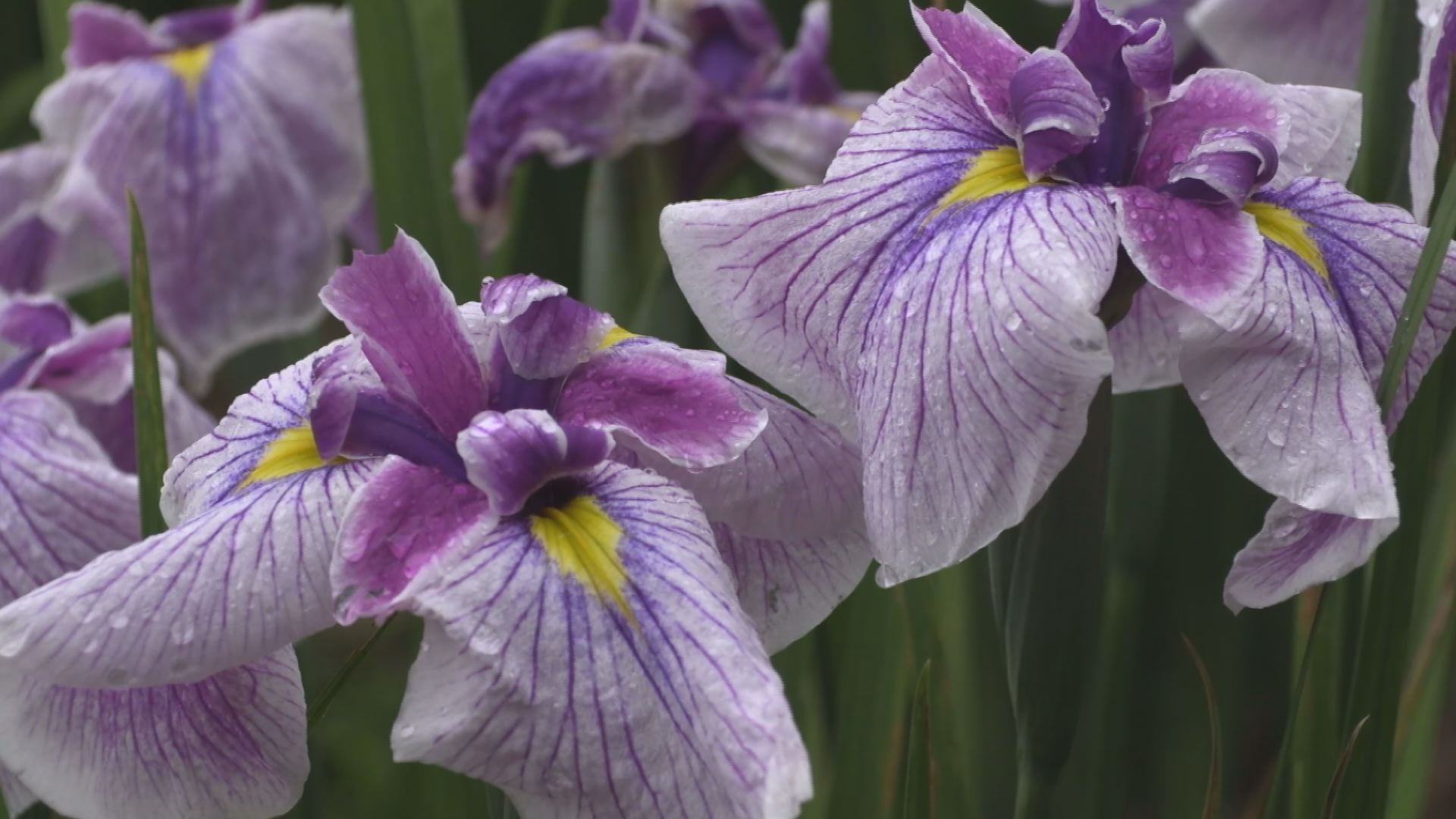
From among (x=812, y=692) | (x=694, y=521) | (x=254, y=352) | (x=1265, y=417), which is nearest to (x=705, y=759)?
(x=694, y=521)

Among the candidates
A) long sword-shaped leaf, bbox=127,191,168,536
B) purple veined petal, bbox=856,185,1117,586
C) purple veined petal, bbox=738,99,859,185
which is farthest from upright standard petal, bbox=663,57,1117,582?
purple veined petal, bbox=738,99,859,185

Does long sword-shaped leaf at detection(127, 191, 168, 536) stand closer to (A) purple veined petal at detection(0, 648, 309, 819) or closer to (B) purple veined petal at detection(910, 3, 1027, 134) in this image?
(A) purple veined petal at detection(0, 648, 309, 819)

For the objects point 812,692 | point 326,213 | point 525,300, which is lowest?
point 812,692

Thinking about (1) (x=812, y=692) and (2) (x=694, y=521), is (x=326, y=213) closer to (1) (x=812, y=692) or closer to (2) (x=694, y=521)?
(1) (x=812, y=692)

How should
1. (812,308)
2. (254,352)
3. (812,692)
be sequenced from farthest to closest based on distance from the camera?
(254,352) < (812,692) < (812,308)

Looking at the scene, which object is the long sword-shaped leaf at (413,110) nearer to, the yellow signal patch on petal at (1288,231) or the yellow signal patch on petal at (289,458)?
the yellow signal patch on petal at (289,458)
